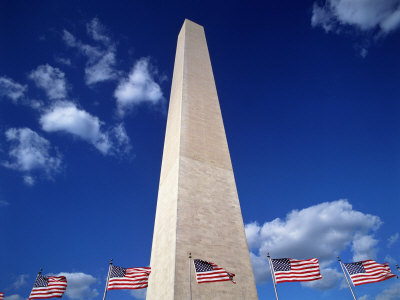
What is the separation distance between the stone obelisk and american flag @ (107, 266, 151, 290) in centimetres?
136

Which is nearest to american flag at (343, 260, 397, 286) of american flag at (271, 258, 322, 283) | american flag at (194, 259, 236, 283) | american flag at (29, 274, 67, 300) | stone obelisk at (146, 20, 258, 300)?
american flag at (271, 258, 322, 283)

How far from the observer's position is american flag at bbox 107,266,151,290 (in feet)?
36.7

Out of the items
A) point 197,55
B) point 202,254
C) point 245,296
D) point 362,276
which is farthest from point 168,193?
point 197,55

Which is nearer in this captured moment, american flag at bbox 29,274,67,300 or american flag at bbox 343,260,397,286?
american flag at bbox 29,274,67,300

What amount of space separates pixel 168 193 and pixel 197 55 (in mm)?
18665

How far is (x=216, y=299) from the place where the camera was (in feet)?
40.2

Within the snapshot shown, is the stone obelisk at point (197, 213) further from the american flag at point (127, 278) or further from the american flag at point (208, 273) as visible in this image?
the american flag at point (208, 273)

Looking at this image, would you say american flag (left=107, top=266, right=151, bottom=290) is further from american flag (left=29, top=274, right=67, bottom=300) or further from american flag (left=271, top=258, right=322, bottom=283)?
american flag (left=271, top=258, right=322, bottom=283)

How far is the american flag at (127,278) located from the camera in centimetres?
1118

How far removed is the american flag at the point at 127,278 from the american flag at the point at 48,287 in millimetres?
2747

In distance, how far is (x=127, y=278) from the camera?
1146 centimetres

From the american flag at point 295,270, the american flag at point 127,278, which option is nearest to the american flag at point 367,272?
the american flag at point 295,270

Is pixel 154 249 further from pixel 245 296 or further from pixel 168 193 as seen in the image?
pixel 245 296

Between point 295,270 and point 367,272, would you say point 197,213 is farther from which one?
point 367,272
